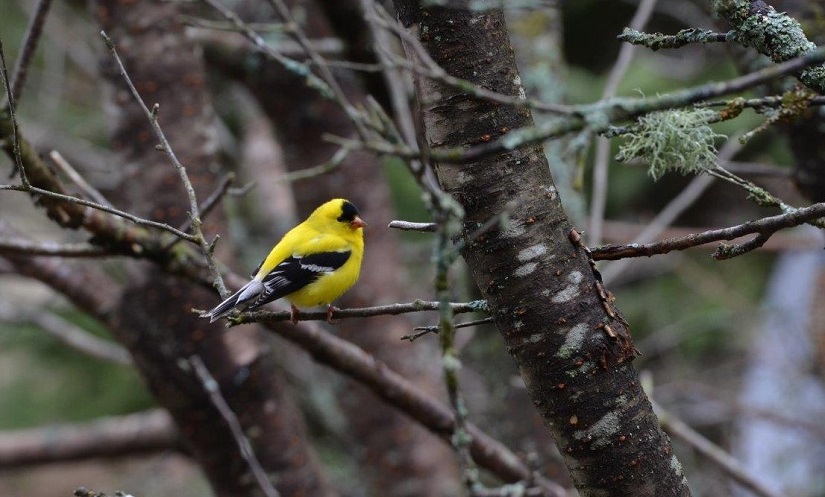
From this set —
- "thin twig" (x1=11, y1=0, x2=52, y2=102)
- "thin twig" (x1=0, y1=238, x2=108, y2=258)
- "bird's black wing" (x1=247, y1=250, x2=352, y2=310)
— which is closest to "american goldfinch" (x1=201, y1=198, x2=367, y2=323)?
"bird's black wing" (x1=247, y1=250, x2=352, y2=310)

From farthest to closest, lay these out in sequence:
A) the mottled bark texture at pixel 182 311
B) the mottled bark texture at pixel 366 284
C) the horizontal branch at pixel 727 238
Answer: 1. the mottled bark texture at pixel 366 284
2. the mottled bark texture at pixel 182 311
3. the horizontal branch at pixel 727 238

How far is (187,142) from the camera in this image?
10.6 ft

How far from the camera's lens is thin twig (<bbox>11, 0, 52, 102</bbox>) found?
7.32 feet

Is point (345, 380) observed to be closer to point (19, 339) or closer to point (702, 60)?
point (19, 339)

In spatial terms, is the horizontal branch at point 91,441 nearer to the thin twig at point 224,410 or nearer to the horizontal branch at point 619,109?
the thin twig at point 224,410

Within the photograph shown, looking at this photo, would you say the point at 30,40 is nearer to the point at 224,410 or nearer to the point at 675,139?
the point at 224,410

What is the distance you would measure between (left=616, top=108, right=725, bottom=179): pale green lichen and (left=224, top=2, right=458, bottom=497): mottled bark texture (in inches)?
121

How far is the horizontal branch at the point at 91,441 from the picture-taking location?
4.12 meters

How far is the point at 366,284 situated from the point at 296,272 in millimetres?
1692

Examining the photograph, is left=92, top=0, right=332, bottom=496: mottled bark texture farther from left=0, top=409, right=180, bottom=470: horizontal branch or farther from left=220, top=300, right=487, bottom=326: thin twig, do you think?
left=220, top=300, right=487, bottom=326: thin twig

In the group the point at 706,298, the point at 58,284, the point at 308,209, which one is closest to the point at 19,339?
the point at 308,209

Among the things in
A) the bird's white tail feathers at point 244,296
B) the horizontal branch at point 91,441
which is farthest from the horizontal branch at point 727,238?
the horizontal branch at point 91,441

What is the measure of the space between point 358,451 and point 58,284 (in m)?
2.19

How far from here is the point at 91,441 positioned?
421 cm
